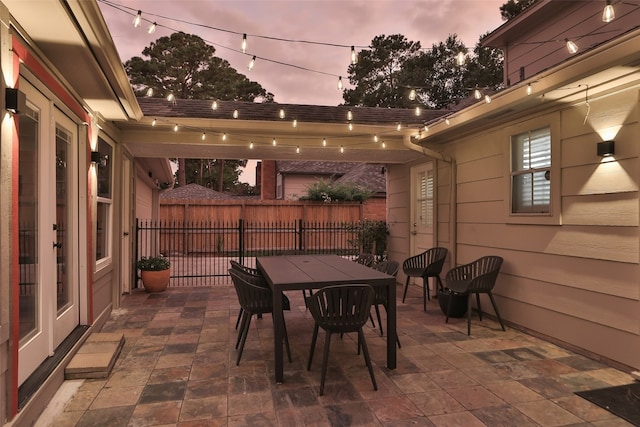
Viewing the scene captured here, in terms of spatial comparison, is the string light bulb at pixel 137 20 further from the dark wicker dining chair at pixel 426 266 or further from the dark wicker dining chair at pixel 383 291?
the dark wicker dining chair at pixel 426 266

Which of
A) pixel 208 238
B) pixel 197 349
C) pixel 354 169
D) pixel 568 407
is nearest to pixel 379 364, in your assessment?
pixel 568 407

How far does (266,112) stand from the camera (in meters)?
5.19

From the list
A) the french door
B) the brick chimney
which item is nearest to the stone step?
the french door

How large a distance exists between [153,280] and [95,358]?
10.4 feet

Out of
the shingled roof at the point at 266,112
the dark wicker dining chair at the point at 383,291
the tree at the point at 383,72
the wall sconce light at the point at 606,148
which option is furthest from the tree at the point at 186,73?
the wall sconce light at the point at 606,148

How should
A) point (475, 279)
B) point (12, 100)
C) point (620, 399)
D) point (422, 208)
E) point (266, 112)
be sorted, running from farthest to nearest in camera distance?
point (422, 208) → point (266, 112) → point (475, 279) → point (620, 399) → point (12, 100)

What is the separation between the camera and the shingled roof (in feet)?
16.4

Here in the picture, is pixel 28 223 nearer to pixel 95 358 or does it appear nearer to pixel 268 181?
pixel 95 358

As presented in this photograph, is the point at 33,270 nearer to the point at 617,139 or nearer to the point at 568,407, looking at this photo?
the point at 568,407

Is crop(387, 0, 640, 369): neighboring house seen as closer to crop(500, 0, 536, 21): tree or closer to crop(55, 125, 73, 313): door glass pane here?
crop(55, 125, 73, 313): door glass pane

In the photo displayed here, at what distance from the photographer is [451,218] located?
5.30 meters

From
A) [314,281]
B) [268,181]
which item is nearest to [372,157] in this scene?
[314,281]

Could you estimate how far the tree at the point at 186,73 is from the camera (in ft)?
54.4

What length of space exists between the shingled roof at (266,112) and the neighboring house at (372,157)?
33 mm
